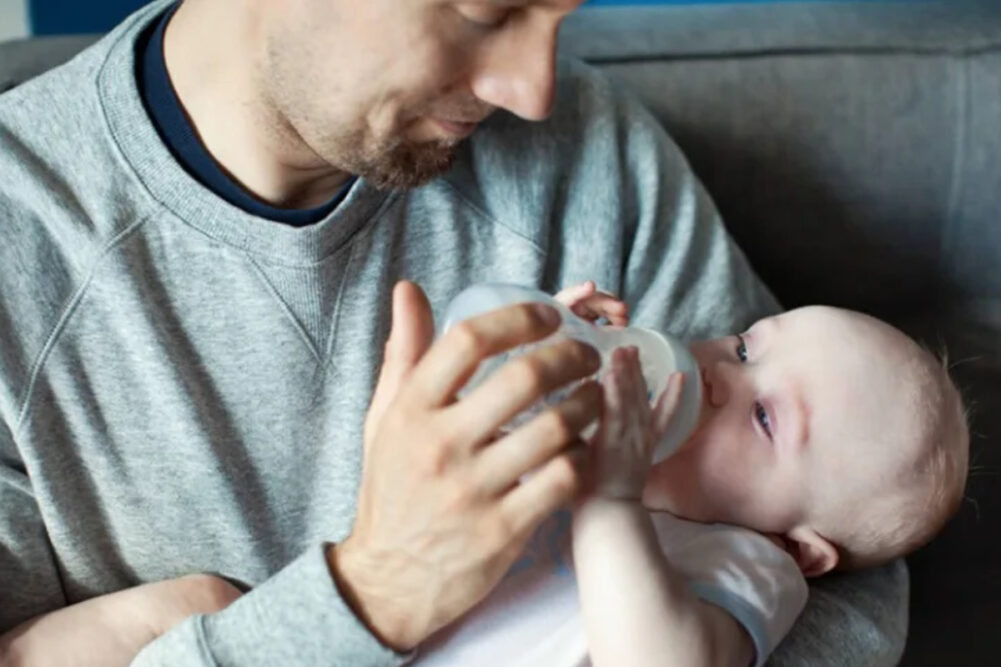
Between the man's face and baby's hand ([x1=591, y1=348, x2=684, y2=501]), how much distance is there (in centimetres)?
27

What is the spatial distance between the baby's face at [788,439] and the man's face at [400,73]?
14.1 inches

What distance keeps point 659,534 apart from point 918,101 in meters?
0.79

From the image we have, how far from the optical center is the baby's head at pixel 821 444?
1.31 metres

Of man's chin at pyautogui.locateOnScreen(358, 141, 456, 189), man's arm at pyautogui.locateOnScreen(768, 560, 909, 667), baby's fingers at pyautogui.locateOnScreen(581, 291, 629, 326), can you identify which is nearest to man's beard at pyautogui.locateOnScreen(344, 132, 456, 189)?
man's chin at pyautogui.locateOnScreen(358, 141, 456, 189)

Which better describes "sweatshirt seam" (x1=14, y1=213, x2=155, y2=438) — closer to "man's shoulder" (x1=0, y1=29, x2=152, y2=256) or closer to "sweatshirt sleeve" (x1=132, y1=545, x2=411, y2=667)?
"man's shoulder" (x1=0, y1=29, x2=152, y2=256)

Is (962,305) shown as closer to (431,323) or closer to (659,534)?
(659,534)

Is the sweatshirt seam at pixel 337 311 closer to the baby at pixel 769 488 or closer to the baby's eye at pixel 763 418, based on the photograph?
the baby at pixel 769 488

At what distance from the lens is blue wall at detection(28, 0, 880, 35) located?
183cm

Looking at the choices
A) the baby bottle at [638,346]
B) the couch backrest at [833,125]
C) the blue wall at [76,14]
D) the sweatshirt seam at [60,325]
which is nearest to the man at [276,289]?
the sweatshirt seam at [60,325]

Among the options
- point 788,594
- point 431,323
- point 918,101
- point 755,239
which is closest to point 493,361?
point 431,323

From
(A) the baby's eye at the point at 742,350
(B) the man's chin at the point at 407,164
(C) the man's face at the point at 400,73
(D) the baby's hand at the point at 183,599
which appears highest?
(C) the man's face at the point at 400,73

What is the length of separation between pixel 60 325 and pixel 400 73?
0.41 meters

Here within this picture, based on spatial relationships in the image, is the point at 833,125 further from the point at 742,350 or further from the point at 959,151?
the point at 742,350

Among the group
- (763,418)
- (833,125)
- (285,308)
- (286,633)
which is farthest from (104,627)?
(833,125)
